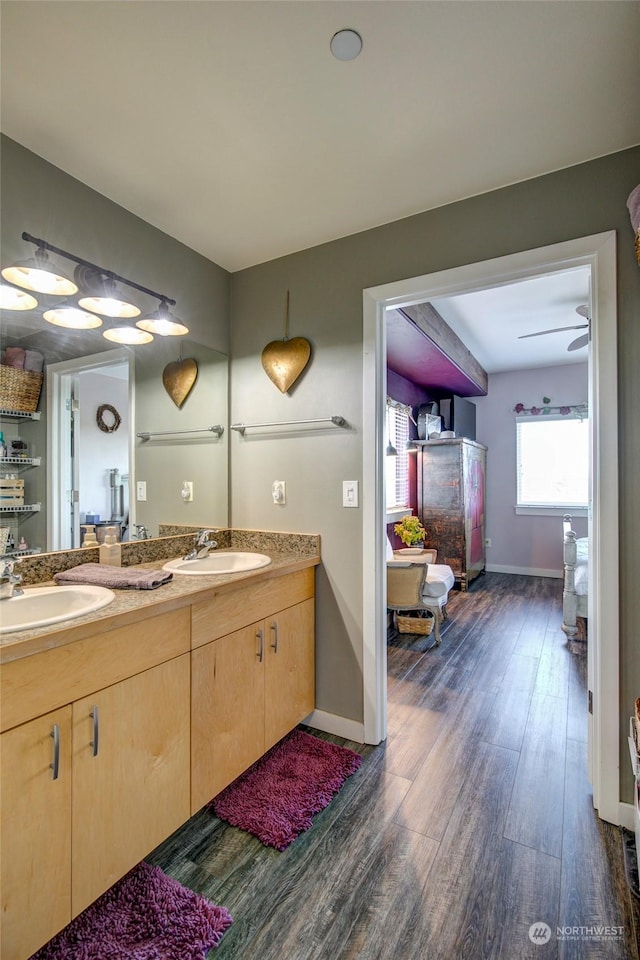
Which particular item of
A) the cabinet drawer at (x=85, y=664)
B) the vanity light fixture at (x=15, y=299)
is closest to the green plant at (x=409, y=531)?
the cabinet drawer at (x=85, y=664)

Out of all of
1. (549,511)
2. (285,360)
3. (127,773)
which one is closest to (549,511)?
(549,511)

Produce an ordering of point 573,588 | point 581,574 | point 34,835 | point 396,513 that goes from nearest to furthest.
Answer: point 34,835 → point 581,574 → point 573,588 → point 396,513

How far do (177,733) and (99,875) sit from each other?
0.37 m

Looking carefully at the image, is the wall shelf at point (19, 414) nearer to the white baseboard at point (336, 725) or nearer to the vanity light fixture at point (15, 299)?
the vanity light fixture at point (15, 299)

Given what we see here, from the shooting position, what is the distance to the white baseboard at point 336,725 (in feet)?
6.98

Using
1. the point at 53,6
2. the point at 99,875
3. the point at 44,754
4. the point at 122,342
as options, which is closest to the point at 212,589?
the point at 44,754

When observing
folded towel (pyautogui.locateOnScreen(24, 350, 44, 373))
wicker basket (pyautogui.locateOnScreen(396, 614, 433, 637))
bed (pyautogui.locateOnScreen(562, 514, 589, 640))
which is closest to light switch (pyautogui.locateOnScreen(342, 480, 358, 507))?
folded towel (pyautogui.locateOnScreen(24, 350, 44, 373))

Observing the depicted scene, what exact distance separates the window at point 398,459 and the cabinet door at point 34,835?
3.66 meters

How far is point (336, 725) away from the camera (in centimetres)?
219

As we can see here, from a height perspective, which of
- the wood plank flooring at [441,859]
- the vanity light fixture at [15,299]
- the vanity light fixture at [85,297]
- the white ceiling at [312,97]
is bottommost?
the wood plank flooring at [441,859]

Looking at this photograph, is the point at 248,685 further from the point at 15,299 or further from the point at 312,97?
the point at 312,97

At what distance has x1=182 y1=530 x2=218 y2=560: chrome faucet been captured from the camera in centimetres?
209

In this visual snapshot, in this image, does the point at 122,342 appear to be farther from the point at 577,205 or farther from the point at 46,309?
the point at 577,205

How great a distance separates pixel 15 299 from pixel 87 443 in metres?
0.59
